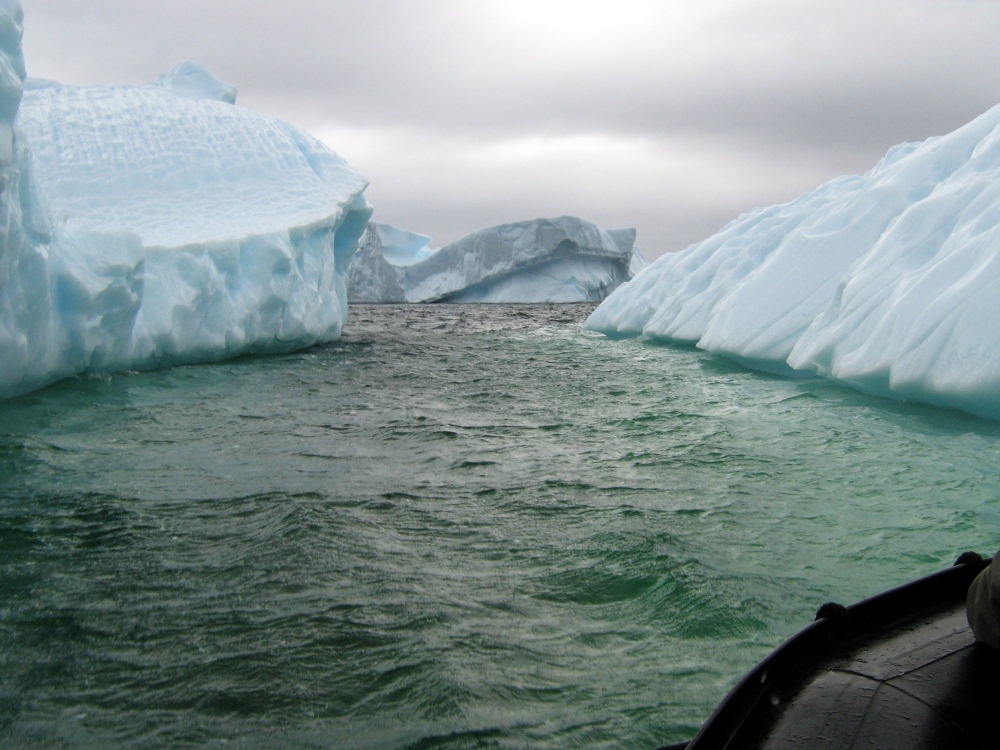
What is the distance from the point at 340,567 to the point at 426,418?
10.8ft

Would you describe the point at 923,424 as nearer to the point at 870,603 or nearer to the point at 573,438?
the point at 573,438

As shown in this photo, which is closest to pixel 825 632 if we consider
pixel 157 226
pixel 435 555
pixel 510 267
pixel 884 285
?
pixel 435 555

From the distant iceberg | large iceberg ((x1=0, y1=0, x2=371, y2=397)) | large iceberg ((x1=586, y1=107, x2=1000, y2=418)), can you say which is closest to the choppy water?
large iceberg ((x1=586, y1=107, x2=1000, y2=418))

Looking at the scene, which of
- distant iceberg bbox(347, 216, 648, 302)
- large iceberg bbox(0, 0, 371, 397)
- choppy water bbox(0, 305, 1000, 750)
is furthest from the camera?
distant iceberg bbox(347, 216, 648, 302)

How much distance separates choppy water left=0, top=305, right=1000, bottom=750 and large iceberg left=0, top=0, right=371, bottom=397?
3.04ft

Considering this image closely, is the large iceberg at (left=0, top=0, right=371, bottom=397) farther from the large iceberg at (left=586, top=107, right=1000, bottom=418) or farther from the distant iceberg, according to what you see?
the distant iceberg

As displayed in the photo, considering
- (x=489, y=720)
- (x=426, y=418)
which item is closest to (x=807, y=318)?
(x=426, y=418)

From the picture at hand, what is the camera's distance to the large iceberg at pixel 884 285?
5691 millimetres

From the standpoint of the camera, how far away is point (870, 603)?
1.73 meters

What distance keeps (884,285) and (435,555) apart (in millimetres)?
5087

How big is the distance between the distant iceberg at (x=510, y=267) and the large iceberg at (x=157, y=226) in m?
15.6

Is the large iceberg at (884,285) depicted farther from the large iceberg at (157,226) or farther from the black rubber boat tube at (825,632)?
the large iceberg at (157,226)

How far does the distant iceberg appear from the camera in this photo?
93.6 feet

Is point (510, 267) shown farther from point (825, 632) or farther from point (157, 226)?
point (825, 632)
